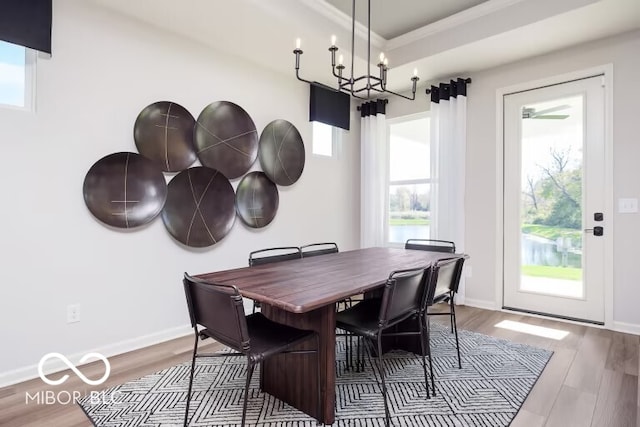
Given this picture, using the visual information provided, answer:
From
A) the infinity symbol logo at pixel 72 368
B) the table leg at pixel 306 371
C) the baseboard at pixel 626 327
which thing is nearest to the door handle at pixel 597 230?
the baseboard at pixel 626 327

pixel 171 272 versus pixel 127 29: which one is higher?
pixel 127 29

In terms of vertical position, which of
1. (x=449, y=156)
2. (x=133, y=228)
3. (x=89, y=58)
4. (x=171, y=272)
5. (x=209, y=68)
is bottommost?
(x=171, y=272)

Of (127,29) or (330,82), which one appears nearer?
(127,29)

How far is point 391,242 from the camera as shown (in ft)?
15.8

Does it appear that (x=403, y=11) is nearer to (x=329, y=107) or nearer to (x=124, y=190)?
(x=329, y=107)

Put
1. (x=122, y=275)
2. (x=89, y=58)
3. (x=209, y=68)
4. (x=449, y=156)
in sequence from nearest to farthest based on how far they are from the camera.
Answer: (x=89, y=58), (x=122, y=275), (x=209, y=68), (x=449, y=156)

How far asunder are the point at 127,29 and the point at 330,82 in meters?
2.25

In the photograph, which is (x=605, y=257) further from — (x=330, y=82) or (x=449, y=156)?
(x=330, y=82)

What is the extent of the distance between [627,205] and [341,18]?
9.96 ft

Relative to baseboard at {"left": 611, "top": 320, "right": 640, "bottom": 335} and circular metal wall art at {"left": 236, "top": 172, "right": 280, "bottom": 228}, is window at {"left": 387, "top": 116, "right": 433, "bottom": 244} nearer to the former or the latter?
circular metal wall art at {"left": 236, "top": 172, "right": 280, "bottom": 228}

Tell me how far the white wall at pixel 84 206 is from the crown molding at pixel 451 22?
1.75 metres

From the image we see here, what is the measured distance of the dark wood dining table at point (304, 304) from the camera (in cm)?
161

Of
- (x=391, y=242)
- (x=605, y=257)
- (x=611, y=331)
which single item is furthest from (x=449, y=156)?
(x=611, y=331)

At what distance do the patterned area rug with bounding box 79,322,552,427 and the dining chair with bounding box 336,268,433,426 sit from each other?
148 millimetres
